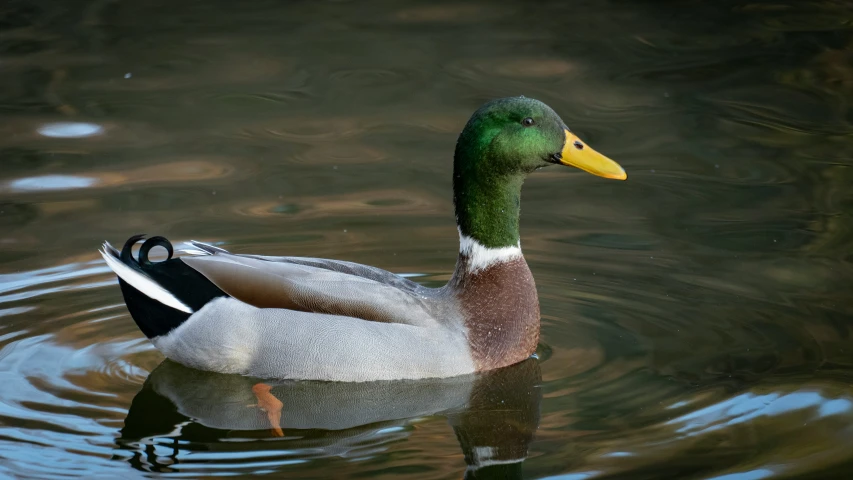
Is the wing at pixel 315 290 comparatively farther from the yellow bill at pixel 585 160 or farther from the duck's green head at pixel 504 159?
the yellow bill at pixel 585 160

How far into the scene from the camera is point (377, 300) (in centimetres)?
592

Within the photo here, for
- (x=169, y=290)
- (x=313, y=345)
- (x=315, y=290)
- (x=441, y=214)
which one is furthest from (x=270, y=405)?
(x=441, y=214)

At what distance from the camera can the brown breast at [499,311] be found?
608 cm

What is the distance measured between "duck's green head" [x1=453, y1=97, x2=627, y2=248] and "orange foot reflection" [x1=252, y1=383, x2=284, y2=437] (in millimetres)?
1304

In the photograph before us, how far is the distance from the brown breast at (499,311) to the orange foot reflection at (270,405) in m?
1.00

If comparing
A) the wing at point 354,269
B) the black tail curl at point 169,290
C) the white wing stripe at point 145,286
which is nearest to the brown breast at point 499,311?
the wing at point 354,269

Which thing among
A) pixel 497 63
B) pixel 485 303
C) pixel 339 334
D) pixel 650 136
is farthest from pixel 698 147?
pixel 339 334

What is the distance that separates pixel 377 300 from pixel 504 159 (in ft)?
3.09

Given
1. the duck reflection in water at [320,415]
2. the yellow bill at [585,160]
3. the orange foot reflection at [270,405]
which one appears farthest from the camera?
the yellow bill at [585,160]

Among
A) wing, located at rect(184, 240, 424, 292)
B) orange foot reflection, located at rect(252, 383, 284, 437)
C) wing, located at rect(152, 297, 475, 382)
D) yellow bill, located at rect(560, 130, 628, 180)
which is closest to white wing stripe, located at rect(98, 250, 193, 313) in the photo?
wing, located at rect(152, 297, 475, 382)

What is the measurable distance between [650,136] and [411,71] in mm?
2474

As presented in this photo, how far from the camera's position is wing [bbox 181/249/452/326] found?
5.91 m

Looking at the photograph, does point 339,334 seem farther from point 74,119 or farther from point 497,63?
point 497,63

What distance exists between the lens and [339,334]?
5871mm
